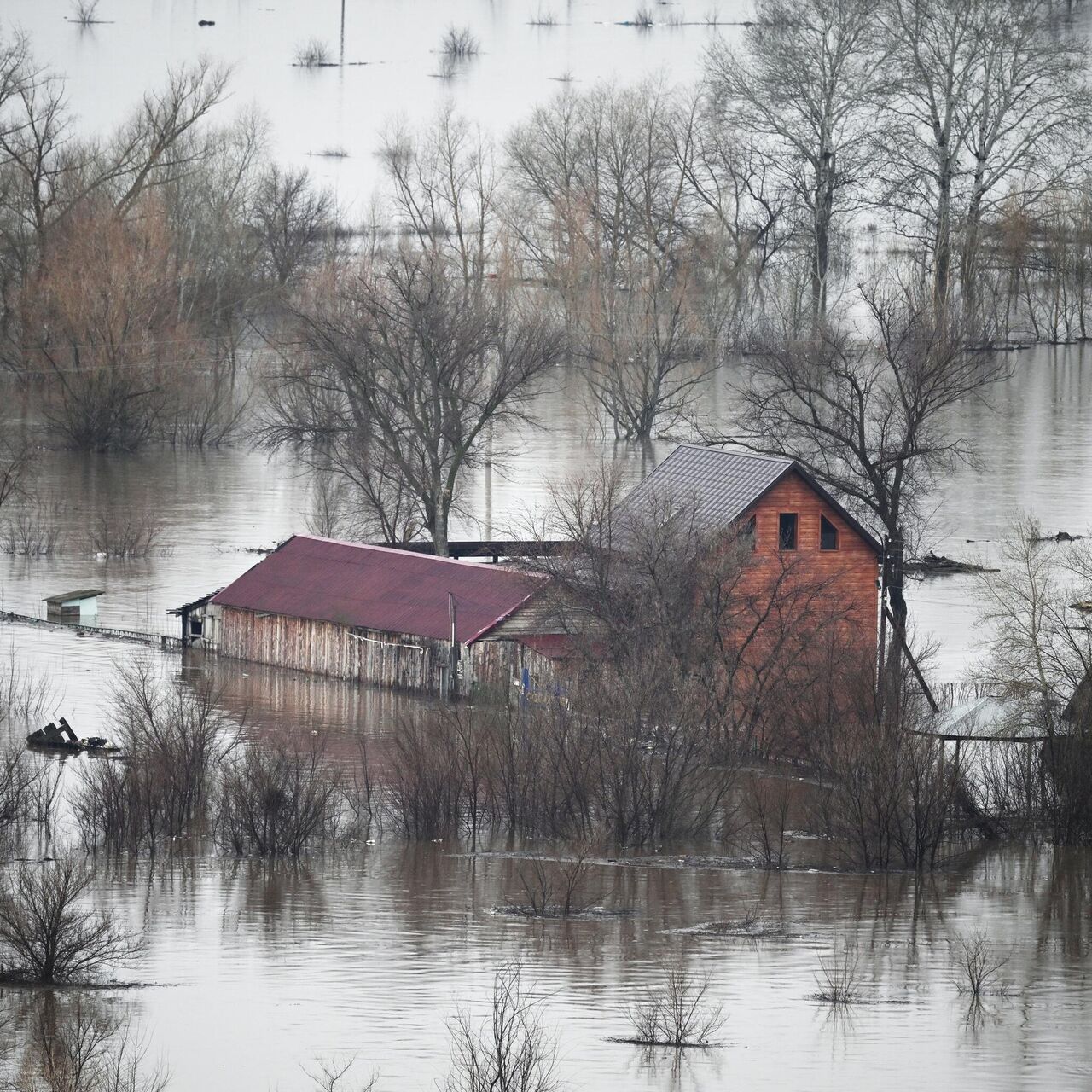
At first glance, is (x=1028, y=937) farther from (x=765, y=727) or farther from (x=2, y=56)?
(x=2, y=56)

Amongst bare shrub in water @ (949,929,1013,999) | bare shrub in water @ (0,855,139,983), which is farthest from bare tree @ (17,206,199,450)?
bare shrub in water @ (949,929,1013,999)

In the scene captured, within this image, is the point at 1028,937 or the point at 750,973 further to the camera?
the point at 1028,937

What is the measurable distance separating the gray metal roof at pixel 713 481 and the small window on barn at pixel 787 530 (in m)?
0.72

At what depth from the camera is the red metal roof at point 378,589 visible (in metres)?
38.6

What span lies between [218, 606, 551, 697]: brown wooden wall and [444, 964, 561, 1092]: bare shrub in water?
14.3 meters

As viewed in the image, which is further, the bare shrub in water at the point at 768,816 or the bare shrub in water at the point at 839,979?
the bare shrub in water at the point at 768,816

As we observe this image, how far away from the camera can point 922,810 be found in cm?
2791

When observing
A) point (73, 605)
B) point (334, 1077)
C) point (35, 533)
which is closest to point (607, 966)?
point (334, 1077)

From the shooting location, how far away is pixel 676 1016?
19422mm

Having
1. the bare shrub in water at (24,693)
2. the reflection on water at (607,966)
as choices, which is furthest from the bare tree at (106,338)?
the reflection on water at (607,966)

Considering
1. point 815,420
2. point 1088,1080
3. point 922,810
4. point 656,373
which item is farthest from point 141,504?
point 1088,1080

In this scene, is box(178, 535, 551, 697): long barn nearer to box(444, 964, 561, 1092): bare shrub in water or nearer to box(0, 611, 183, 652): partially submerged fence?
box(0, 611, 183, 652): partially submerged fence

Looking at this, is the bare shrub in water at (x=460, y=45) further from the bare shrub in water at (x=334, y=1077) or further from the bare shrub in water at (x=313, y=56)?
the bare shrub in water at (x=334, y=1077)

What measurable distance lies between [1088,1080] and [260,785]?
12373 millimetres
